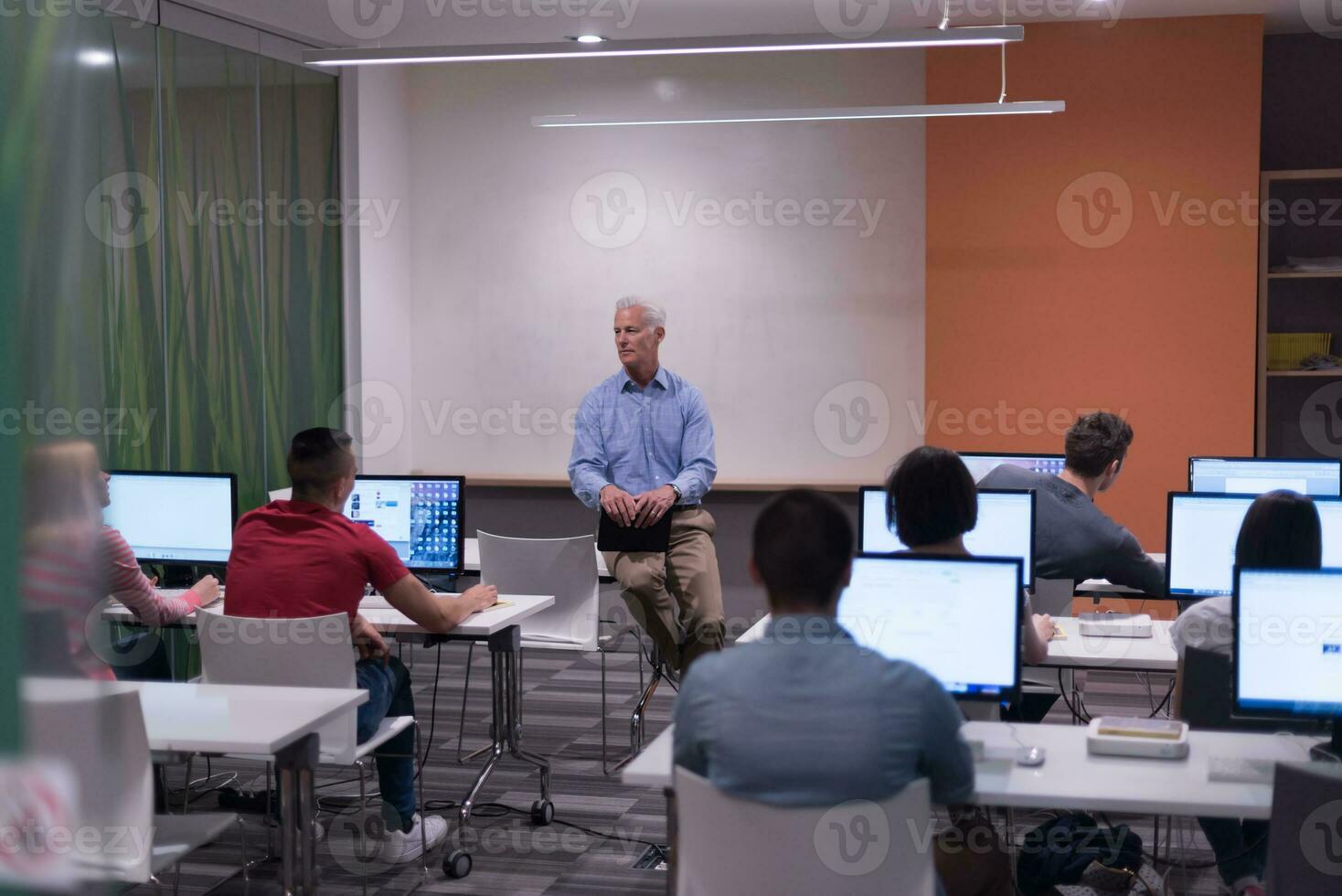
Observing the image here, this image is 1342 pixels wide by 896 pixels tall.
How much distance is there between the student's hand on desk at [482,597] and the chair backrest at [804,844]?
7.01 feet

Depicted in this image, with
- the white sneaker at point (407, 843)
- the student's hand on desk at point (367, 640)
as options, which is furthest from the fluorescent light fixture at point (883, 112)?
the white sneaker at point (407, 843)

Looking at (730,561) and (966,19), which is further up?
(966,19)

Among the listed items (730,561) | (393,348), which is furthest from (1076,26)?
(393,348)

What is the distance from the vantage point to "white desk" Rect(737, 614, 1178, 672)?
3.39 metres

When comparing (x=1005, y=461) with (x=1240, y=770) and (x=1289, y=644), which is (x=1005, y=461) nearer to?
(x=1289, y=644)

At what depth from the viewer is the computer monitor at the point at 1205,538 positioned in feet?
12.7

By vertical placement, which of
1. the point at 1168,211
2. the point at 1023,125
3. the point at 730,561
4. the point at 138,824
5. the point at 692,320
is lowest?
the point at 730,561

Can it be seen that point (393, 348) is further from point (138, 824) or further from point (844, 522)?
point (138, 824)

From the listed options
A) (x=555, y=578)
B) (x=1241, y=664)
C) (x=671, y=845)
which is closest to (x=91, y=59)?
(x=671, y=845)

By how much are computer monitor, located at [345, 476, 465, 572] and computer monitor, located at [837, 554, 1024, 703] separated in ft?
7.68

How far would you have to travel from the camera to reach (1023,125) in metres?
6.58

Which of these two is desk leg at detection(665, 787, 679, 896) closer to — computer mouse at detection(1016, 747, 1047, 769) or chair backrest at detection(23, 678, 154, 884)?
computer mouse at detection(1016, 747, 1047, 769)

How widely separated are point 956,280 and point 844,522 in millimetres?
4961

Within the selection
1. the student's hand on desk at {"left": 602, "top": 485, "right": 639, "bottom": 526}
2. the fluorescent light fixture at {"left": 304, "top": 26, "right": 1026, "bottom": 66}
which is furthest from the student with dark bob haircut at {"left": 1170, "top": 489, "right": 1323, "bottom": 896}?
the fluorescent light fixture at {"left": 304, "top": 26, "right": 1026, "bottom": 66}
